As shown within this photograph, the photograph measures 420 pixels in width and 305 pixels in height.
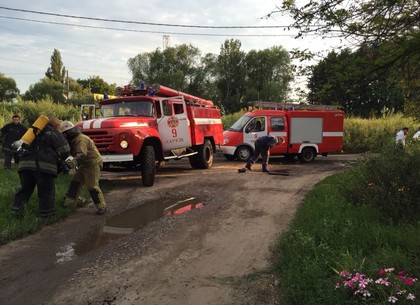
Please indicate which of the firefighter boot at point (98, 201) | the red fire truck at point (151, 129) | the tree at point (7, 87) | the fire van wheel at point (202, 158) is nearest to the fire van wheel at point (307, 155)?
the red fire truck at point (151, 129)

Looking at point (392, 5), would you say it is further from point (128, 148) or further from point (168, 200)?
point (128, 148)

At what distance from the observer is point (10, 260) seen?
5.18m

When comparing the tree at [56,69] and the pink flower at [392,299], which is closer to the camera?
the pink flower at [392,299]

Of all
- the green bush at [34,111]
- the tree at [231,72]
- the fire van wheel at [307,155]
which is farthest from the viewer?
the tree at [231,72]

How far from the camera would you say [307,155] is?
1762cm

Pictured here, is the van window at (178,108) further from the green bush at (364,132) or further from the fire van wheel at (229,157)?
the green bush at (364,132)

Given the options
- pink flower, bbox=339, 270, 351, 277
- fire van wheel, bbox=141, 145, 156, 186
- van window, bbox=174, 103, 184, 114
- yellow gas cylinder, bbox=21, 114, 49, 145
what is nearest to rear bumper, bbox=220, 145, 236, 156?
van window, bbox=174, 103, 184, 114

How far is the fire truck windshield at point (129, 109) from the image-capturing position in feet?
37.3

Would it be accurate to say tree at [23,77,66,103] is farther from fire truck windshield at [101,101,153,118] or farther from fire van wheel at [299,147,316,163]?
fire truck windshield at [101,101,153,118]

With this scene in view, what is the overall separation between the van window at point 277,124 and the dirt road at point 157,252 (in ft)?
25.5

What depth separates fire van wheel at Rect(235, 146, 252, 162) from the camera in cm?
1720

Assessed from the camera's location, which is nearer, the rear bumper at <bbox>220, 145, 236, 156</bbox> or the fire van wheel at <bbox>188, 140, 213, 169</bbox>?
the fire van wheel at <bbox>188, 140, 213, 169</bbox>

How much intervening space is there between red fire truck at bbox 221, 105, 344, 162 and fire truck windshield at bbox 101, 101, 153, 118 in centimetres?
618

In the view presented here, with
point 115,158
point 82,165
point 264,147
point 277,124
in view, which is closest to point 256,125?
point 277,124
